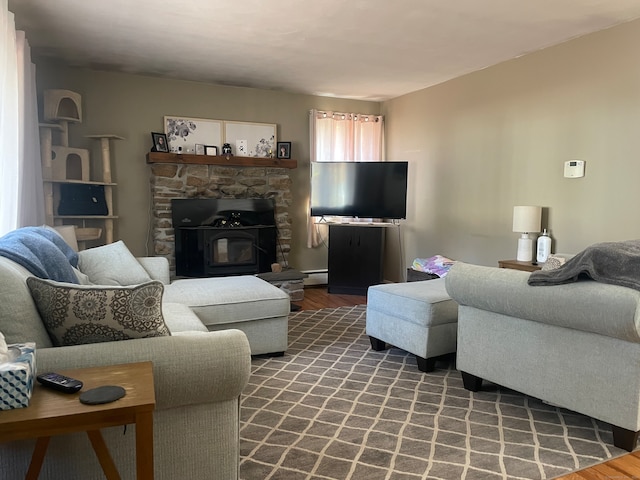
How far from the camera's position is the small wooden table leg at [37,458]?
124 centimetres

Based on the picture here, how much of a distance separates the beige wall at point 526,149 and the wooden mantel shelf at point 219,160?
1546 millimetres

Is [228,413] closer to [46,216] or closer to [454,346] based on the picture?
[454,346]

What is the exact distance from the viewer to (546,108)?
160 inches

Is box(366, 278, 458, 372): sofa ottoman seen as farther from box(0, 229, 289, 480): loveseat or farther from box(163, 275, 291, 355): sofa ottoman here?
box(0, 229, 289, 480): loveseat

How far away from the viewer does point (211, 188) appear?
5.29 metres

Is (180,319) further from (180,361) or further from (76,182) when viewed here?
(76,182)

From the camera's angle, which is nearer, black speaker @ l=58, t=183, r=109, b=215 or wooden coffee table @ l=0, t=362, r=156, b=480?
wooden coffee table @ l=0, t=362, r=156, b=480

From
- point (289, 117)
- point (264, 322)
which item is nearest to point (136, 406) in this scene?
point (264, 322)

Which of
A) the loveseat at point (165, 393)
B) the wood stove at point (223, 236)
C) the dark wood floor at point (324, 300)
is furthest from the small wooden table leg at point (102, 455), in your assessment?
the wood stove at point (223, 236)

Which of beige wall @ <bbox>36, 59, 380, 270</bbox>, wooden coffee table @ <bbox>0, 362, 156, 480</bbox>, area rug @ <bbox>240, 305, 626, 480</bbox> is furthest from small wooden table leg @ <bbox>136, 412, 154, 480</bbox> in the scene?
beige wall @ <bbox>36, 59, 380, 270</bbox>

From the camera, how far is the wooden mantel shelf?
16.1 ft

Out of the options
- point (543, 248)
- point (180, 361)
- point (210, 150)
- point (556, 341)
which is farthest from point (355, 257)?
point (180, 361)

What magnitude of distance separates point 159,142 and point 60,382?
413 centimetres

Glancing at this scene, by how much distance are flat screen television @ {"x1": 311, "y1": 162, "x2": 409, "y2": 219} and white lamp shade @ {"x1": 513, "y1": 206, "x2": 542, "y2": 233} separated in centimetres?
156
